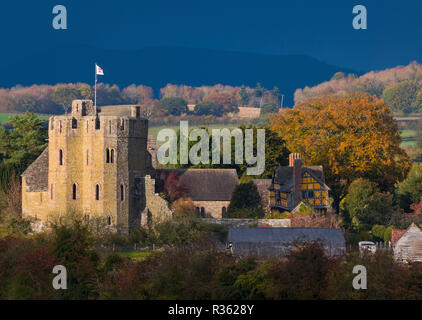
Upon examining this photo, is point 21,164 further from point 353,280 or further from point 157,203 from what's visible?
point 353,280

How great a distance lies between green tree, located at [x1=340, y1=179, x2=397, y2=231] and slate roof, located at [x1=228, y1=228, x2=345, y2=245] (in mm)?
10284

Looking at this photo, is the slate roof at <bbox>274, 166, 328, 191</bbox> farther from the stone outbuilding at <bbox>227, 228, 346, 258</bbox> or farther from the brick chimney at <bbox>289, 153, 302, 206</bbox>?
the stone outbuilding at <bbox>227, 228, 346, 258</bbox>

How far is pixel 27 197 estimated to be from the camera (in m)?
63.5

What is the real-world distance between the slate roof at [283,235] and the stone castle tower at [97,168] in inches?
467

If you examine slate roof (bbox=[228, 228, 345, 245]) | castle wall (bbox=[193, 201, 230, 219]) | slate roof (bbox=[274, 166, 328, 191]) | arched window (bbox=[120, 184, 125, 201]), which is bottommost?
slate roof (bbox=[228, 228, 345, 245])

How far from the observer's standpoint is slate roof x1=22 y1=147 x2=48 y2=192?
63562mm

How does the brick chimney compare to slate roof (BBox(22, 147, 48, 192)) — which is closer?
slate roof (BBox(22, 147, 48, 192))

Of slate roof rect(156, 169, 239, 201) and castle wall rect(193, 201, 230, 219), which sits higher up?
slate roof rect(156, 169, 239, 201)

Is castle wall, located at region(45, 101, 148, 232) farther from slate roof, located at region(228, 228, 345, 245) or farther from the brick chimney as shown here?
the brick chimney

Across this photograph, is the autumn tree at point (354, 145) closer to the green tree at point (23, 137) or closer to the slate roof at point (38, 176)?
the green tree at point (23, 137)

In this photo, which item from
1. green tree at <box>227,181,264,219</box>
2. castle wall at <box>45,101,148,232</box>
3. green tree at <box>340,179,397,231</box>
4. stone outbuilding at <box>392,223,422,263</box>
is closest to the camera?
stone outbuilding at <box>392,223,422,263</box>

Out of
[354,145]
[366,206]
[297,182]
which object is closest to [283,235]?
[366,206]

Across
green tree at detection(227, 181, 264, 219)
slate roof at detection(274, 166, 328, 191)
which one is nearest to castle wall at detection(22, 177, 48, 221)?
green tree at detection(227, 181, 264, 219)

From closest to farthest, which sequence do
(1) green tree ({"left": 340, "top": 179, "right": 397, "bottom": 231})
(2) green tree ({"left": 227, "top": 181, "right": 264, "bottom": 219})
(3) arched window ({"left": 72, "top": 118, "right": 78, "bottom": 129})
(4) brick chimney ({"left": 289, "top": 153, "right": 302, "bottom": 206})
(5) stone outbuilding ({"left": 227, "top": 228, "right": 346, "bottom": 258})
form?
(5) stone outbuilding ({"left": 227, "top": 228, "right": 346, "bottom": 258}), (3) arched window ({"left": 72, "top": 118, "right": 78, "bottom": 129}), (1) green tree ({"left": 340, "top": 179, "right": 397, "bottom": 231}), (2) green tree ({"left": 227, "top": 181, "right": 264, "bottom": 219}), (4) brick chimney ({"left": 289, "top": 153, "right": 302, "bottom": 206})
